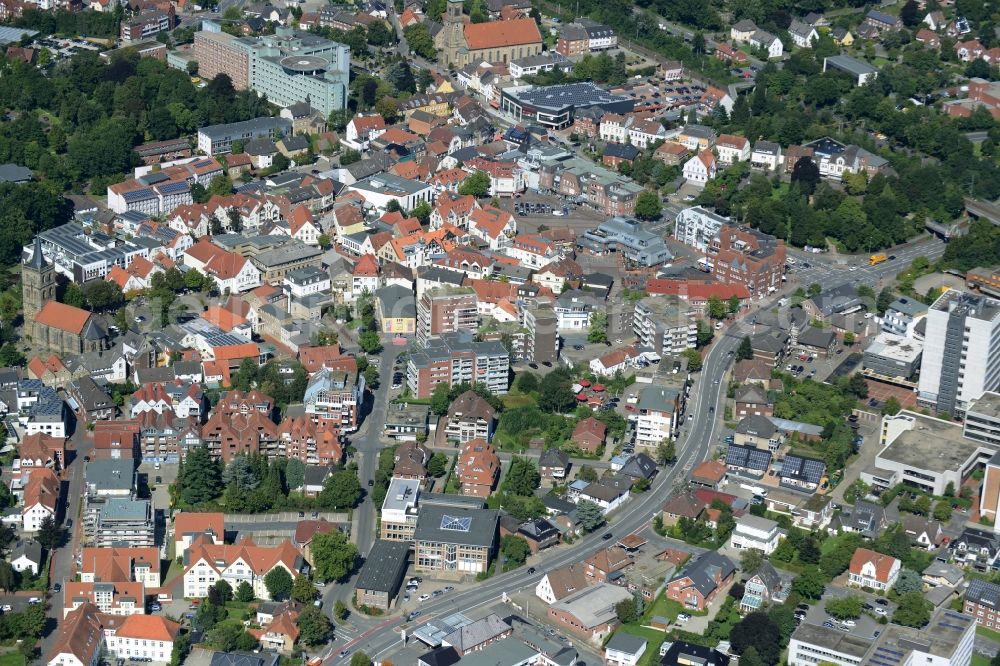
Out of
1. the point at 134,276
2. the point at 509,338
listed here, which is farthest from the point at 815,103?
the point at 134,276

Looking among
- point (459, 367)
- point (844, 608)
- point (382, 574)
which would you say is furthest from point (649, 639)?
point (459, 367)

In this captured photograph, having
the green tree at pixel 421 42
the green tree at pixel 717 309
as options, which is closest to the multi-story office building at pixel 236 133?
the green tree at pixel 421 42

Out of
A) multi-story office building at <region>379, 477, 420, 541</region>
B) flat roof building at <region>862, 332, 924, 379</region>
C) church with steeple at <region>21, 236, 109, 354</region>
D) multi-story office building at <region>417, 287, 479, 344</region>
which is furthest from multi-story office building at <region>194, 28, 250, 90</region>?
multi-story office building at <region>379, 477, 420, 541</region>

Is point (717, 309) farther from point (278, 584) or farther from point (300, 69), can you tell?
point (300, 69)

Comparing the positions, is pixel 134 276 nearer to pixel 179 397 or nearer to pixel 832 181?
pixel 179 397

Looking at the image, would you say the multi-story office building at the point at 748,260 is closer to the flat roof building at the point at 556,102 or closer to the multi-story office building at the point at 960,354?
the multi-story office building at the point at 960,354

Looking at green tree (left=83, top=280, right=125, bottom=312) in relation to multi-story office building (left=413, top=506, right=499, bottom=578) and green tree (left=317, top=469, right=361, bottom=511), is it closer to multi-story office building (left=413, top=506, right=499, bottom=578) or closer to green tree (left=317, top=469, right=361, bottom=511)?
green tree (left=317, top=469, right=361, bottom=511)
